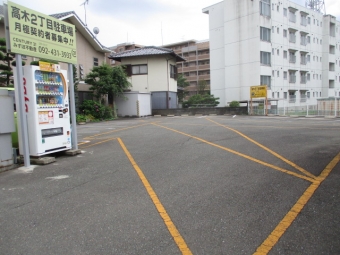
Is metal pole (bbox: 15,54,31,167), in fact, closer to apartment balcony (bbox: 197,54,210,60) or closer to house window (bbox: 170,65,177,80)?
house window (bbox: 170,65,177,80)

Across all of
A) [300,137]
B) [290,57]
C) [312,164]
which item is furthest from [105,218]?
[290,57]

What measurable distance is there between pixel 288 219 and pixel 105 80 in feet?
66.9

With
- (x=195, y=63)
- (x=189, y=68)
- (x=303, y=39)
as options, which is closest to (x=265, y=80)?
(x=303, y=39)

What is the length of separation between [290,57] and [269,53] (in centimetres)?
642

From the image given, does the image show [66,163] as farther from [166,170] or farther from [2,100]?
[166,170]

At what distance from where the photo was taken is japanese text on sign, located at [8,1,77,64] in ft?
20.0

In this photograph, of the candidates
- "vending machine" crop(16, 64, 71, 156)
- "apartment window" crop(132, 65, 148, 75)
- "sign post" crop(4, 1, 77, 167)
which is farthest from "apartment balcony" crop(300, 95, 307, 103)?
"sign post" crop(4, 1, 77, 167)

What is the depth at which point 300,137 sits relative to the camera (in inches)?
371

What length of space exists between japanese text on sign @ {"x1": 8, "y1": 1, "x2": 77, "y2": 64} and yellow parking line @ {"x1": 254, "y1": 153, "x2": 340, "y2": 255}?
20.3ft

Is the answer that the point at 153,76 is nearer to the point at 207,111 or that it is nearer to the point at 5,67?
the point at 207,111

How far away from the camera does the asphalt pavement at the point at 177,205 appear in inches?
115

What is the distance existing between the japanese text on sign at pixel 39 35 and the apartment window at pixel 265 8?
31.6 meters

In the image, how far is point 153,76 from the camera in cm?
2831

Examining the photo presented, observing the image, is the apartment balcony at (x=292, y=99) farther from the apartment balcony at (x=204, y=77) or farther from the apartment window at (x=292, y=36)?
the apartment balcony at (x=204, y=77)
